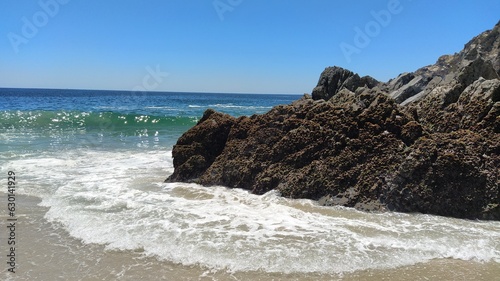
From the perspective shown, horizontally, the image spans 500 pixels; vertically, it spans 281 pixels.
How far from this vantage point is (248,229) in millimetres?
5941

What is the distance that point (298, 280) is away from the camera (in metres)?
4.39

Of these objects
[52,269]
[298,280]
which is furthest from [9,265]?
[298,280]

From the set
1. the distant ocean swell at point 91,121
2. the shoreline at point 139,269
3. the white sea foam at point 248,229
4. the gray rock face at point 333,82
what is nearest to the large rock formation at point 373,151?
the white sea foam at point 248,229

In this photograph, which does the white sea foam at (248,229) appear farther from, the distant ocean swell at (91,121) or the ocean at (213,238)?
the distant ocean swell at (91,121)

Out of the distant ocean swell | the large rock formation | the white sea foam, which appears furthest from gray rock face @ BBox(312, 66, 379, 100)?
the distant ocean swell

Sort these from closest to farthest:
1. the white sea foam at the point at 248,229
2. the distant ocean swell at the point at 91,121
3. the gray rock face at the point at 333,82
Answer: the white sea foam at the point at 248,229 → the gray rock face at the point at 333,82 → the distant ocean swell at the point at 91,121

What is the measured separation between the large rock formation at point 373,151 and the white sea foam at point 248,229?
386 millimetres

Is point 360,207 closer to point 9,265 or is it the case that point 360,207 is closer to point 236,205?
point 236,205

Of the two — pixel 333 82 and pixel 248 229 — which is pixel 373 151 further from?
pixel 333 82

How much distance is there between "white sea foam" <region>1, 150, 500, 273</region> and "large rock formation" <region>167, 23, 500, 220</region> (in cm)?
39

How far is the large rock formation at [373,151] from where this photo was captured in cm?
663

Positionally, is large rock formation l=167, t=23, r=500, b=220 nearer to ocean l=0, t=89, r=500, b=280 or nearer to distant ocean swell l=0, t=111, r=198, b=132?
ocean l=0, t=89, r=500, b=280

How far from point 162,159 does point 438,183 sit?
8.73 metres

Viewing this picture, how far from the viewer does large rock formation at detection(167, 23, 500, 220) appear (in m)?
6.63
